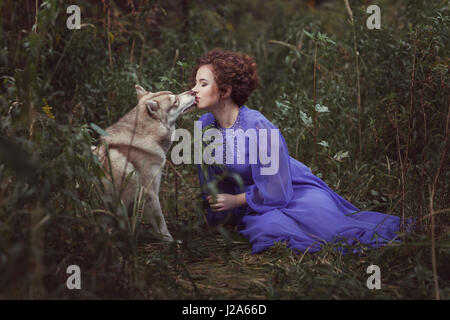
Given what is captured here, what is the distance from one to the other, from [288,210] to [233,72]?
44.3 inches

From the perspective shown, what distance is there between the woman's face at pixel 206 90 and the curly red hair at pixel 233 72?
4 cm

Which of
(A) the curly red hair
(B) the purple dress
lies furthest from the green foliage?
(A) the curly red hair

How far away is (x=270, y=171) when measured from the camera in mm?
3336

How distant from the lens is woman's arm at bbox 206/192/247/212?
335 cm

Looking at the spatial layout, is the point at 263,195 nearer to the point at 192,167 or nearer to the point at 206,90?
the point at 206,90

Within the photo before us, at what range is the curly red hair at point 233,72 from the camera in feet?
11.3

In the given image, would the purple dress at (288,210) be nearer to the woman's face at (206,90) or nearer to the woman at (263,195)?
the woman at (263,195)

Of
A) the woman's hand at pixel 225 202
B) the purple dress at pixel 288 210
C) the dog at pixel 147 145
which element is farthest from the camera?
the woman's hand at pixel 225 202

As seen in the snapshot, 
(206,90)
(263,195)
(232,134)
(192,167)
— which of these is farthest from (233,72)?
(192,167)

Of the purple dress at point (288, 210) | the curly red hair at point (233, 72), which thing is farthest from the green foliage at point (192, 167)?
the curly red hair at point (233, 72)

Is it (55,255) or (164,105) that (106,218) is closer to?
(55,255)

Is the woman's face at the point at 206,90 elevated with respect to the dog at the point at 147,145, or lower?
elevated

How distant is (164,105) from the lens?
129 inches

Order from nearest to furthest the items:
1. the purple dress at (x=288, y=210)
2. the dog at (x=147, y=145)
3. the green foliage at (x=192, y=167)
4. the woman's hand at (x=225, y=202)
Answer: the green foliage at (x=192, y=167), the dog at (x=147, y=145), the purple dress at (x=288, y=210), the woman's hand at (x=225, y=202)
